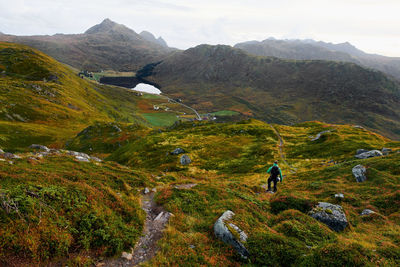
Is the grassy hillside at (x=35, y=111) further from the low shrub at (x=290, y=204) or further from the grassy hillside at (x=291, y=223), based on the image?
the low shrub at (x=290, y=204)

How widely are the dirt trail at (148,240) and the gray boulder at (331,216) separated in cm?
1220

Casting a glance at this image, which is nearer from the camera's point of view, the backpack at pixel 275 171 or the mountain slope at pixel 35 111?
the backpack at pixel 275 171

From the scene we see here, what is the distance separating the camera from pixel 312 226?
45.6 feet

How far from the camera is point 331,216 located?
15.9m

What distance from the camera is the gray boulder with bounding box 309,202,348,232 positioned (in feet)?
51.1

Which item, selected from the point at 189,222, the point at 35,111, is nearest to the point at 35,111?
the point at 35,111

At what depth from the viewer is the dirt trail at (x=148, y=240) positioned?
999 centimetres

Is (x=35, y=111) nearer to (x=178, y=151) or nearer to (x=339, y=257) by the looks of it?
(x=178, y=151)

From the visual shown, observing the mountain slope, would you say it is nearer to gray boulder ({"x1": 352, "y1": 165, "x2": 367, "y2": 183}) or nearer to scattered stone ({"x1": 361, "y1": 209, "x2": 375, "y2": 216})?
scattered stone ({"x1": 361, "y1": 209, "x2": 375, "y2": 216})

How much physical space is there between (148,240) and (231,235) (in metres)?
5.05

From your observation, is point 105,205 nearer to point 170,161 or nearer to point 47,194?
point 47,194

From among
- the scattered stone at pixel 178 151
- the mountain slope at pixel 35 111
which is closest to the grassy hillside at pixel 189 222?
the scattered stone at pixel 178 151

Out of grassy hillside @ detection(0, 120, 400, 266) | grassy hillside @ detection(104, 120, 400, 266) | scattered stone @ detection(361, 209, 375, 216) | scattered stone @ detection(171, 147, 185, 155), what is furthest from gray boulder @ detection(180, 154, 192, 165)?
scattered stone @ detection(361, 209, 375, 216)

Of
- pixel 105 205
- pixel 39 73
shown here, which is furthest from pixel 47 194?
pixel 39 73
